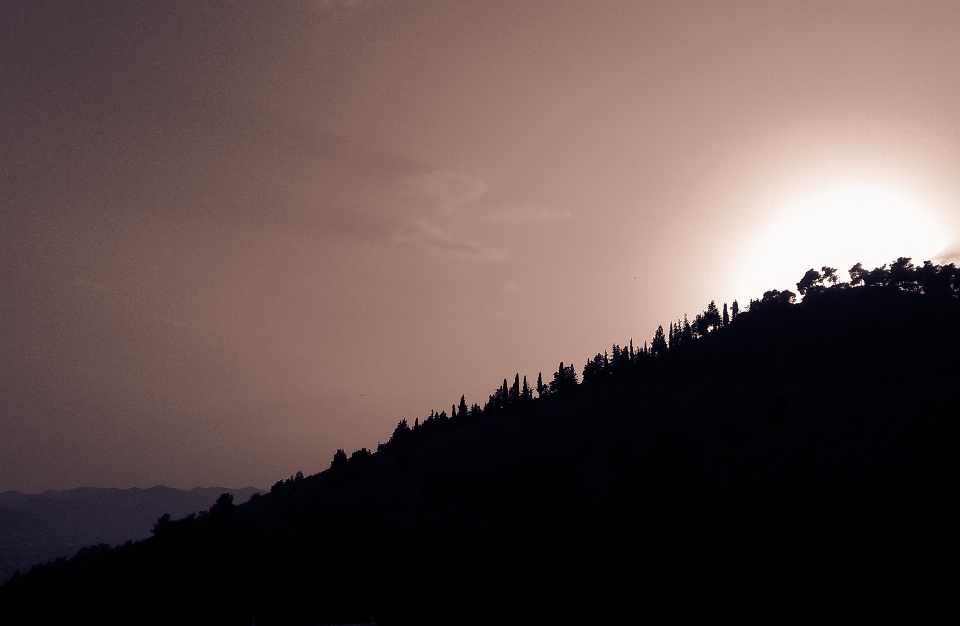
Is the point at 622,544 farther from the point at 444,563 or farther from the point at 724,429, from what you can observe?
the point at 724,429

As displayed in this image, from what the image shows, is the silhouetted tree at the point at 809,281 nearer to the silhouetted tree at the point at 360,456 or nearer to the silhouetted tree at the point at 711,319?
the silhouetted tree at the point at 711,319

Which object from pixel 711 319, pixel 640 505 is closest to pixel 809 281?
pixel 711 319

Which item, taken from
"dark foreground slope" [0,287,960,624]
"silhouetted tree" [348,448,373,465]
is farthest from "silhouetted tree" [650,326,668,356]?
"silhouetted tree" [348,448,373,465]

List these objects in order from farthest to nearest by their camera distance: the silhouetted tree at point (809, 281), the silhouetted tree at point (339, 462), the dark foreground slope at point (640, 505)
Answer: the silhouetted tree at point (809, 281), the silhouetted tree at point (339, 462), the dark foreground slope at point (640, 505)

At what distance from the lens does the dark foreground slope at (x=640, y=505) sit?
5847 cm

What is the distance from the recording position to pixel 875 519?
6384 centimetres

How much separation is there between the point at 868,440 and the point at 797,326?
6231 cm

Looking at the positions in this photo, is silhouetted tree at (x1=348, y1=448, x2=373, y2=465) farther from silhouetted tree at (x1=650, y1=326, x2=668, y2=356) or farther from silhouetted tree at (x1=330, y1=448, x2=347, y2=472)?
silhouetted tree at (x1=650, y1=326, x2=668, y2=356)

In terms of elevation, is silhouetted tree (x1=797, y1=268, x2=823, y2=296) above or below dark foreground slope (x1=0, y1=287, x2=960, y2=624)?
above

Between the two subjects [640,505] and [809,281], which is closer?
[640,505]

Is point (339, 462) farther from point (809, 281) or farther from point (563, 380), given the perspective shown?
point (809, 281)

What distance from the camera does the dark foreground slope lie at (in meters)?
58.5

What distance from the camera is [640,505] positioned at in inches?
3716

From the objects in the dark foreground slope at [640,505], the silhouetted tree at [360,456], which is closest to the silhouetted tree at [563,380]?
the dark foreground slope at [640,505]
